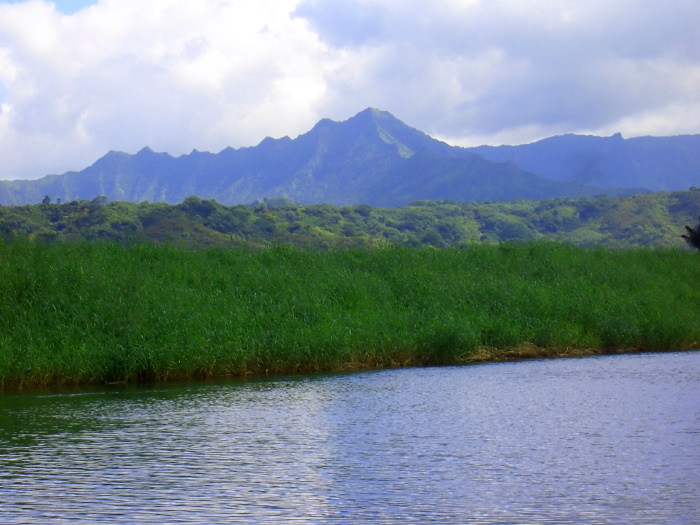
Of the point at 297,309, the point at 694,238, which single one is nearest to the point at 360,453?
the point at 297,309

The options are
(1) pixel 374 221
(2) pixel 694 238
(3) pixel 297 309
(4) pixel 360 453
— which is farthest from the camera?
(1) pixel 374 221

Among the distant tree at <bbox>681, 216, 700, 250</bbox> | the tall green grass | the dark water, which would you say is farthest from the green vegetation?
the dark water

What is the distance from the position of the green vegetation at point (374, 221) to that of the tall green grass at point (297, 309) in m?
35.7

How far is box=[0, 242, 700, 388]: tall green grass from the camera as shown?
19.3m

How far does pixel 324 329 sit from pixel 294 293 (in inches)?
133

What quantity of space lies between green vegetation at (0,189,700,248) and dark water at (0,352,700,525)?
159 feet

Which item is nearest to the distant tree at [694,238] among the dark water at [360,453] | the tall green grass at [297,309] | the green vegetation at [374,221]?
the tall green grass at [297,309]

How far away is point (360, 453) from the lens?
1070 centimetres

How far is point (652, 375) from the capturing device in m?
18.5

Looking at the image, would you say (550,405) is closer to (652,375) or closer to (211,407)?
(652,375)

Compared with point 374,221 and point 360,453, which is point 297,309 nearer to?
point 360,453

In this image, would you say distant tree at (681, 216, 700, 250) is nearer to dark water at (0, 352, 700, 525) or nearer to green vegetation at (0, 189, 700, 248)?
dark water at (0, 352, 700, 525)

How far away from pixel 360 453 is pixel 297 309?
12.5m

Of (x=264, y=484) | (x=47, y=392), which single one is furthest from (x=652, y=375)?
(x=47, y=392)
